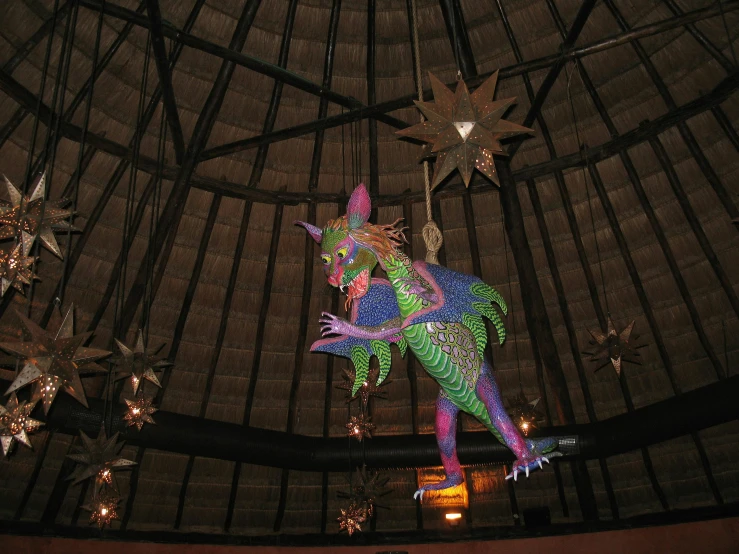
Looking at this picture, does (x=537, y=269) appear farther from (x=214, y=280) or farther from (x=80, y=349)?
(x=80, y=349)

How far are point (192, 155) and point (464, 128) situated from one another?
16.6 ft

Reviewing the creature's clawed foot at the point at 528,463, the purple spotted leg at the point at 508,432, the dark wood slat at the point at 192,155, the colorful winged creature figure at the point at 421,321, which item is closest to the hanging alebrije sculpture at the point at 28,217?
the colorful winged creature figure at the point at 421,321

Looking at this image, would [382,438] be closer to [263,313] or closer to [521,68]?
[263,313]

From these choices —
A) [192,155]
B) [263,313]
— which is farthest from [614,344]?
[192,155]

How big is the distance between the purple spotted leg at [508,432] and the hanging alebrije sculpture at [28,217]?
11.7 ft

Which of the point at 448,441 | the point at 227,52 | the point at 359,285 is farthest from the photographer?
the point at 227,52

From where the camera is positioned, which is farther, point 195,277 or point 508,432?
point 195,277

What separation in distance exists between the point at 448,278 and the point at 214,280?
6.50 meters

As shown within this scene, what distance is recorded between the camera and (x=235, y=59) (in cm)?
830

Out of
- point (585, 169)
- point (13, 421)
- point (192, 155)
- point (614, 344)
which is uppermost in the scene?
point (585, 169)

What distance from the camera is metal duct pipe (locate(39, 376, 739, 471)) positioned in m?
8.88

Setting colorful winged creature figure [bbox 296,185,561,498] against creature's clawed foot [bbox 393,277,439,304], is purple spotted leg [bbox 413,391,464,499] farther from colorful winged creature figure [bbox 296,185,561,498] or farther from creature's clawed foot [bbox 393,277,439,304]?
creature's clawed foot [bbox 393,277,439,304]

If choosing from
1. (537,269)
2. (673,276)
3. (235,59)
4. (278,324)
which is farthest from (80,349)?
(673,276)

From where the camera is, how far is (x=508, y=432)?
16.9ft
